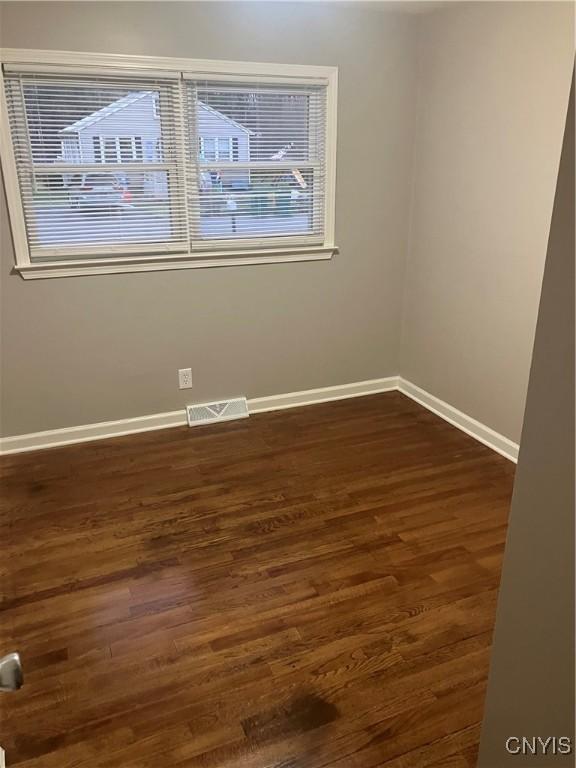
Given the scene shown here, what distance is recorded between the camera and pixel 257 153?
342 centimetres

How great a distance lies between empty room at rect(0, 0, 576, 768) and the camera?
1.87 meters

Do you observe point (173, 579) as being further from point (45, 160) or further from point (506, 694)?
point (45, 160)

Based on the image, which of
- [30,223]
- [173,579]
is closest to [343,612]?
[173,579]

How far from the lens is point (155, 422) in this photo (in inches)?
144

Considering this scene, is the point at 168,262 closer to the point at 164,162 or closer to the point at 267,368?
the point at 164,162

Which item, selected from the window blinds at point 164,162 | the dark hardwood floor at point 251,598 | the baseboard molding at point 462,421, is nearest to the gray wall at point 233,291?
the window blinds at point 164,162

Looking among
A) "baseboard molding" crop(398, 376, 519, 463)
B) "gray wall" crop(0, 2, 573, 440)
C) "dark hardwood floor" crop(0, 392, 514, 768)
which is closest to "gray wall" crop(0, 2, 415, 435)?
"gray wall" crop(0, 2, 573, 440)

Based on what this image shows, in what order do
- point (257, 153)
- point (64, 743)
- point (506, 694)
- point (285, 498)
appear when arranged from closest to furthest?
point (506, 694) < point (64, 743) < point (285, 498) < point (257, 153)

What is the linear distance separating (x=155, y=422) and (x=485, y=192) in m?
2.33

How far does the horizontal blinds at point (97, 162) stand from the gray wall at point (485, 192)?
1.54 meters

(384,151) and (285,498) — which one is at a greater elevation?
(384,151)

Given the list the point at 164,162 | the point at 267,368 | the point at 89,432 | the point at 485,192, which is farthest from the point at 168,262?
the point at 485,192

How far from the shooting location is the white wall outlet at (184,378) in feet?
11.9

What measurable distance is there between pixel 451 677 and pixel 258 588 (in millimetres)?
778
